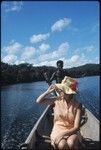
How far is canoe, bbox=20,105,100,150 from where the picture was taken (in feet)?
15.2

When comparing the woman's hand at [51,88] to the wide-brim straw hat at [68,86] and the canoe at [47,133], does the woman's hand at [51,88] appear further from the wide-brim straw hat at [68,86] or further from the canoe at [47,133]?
the canoe at [47,133]

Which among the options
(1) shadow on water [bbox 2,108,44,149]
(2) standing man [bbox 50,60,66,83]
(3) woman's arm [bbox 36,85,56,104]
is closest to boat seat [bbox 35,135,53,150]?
(3) woman's arm [bbox 36,85,56,104]

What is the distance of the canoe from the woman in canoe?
30 centimetres

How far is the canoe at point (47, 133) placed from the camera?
4632 mm

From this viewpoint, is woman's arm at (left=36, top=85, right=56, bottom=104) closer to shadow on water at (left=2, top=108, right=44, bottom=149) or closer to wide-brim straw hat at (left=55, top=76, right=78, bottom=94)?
wide-brim straw hat at (left=55, top=76, right=78, bottom=94)

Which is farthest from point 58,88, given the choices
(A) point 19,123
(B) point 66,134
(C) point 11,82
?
(C) point 11,82

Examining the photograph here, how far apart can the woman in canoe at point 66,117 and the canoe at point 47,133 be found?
0.30 metres

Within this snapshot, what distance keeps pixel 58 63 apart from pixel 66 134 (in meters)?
5.46

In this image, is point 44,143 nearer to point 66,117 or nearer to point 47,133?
point 66,117

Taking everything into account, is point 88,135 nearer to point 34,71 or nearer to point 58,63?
point 58,63

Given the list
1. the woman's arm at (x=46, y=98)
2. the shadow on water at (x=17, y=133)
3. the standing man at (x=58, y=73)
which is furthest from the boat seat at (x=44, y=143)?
the shadow on water at (x=17, y=133)

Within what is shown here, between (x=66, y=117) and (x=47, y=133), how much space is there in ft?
7.91

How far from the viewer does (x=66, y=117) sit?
4.28 meters

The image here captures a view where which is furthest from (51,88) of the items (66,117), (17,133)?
(17,133)
